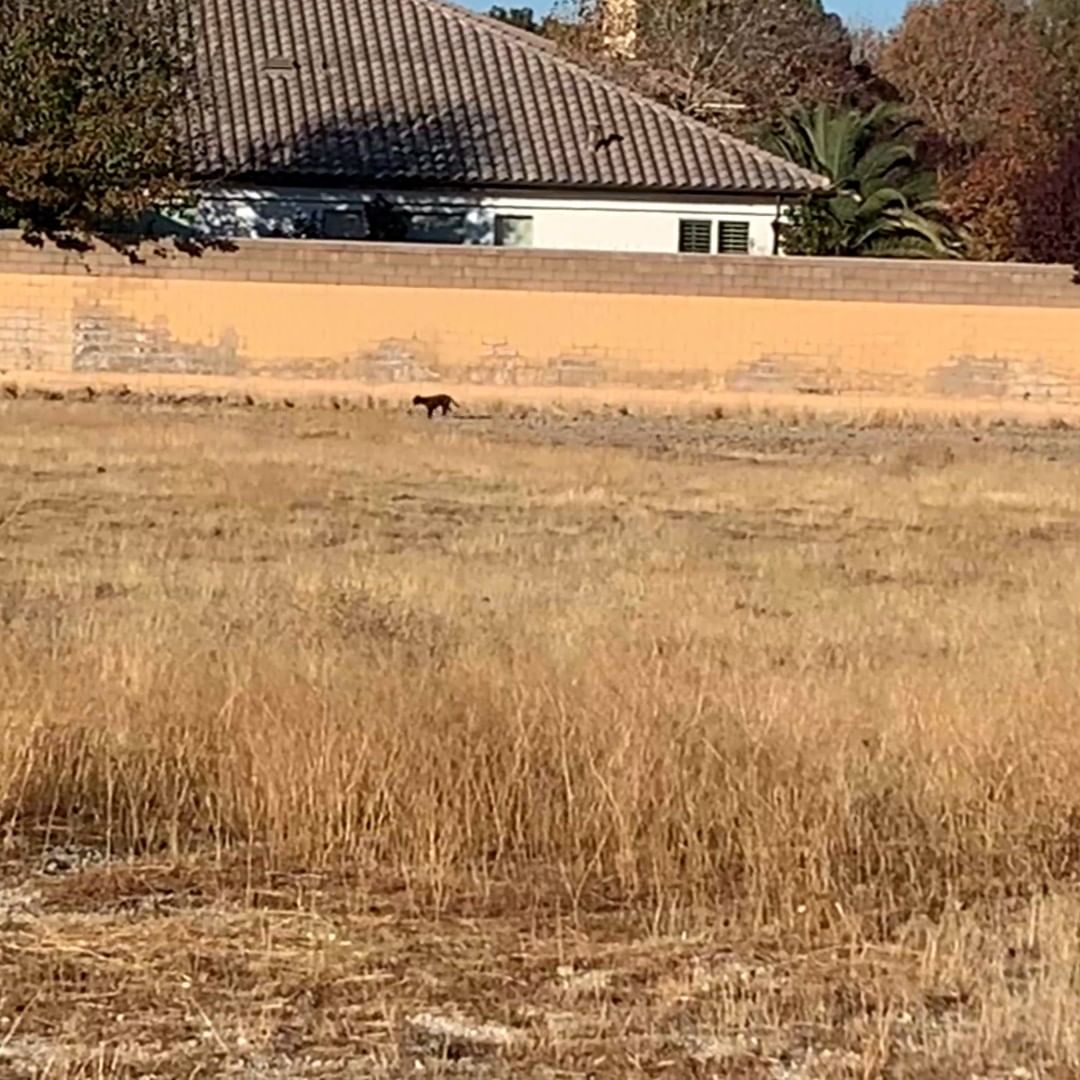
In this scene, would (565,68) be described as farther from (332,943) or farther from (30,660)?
(332,943)

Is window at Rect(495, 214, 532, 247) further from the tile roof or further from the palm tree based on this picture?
the palm tree

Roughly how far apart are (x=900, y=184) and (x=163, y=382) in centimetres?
1873

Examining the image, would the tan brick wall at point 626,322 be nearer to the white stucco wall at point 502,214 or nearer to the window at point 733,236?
the white stucco wall at point 502,214

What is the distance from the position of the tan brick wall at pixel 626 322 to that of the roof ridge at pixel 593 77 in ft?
37.3

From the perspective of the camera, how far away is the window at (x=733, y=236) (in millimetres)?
40375

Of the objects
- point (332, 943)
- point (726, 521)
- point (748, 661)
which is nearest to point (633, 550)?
point (726, 521)

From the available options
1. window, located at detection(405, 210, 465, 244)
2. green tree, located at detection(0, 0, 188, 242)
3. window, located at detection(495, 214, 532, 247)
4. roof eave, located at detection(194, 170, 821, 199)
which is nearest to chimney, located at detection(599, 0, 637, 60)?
roof eave, located at detection(194, 170, 821, 199)

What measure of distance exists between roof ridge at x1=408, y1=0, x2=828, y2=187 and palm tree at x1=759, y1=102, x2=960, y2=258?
516 millimetres

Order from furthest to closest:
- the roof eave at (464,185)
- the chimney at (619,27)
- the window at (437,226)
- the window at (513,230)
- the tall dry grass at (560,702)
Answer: the chimney at (619,27) < the window at (513,230) < the window at (437,226) < the roof eave at (464,185) < the tall dry grass at (560,702)

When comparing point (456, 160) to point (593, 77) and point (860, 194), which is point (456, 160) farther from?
point (860, 194)

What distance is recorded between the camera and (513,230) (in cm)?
4009

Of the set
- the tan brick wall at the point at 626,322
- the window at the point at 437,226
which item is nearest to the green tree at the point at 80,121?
the tan brick wall at the point at 626,322

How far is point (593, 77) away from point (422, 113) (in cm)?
391

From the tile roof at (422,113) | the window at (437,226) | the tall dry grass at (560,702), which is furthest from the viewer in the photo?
the window at (437,226)
